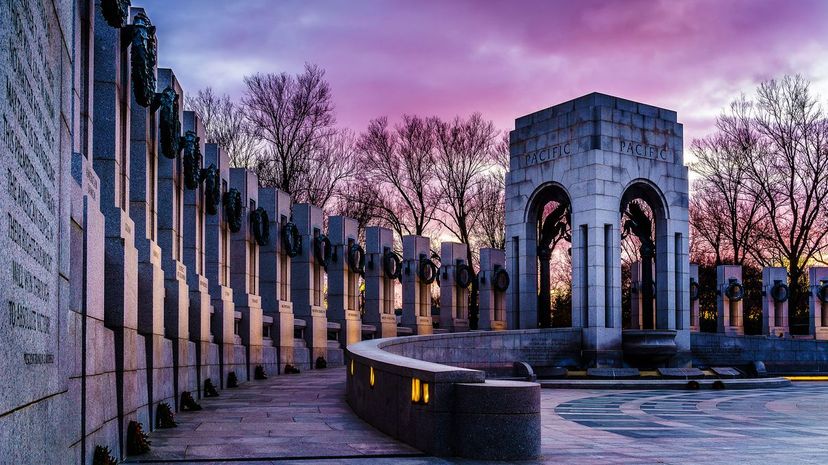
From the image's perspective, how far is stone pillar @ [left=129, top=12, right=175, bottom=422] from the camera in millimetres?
14367

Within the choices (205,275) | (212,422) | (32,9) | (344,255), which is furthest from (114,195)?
(344,255)

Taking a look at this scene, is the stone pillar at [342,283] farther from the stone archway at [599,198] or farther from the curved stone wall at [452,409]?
the curved stone wall at [452,409]

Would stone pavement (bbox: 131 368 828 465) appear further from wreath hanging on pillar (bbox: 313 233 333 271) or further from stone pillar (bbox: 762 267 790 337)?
stone pillar (bbox: 762 267 790 337)

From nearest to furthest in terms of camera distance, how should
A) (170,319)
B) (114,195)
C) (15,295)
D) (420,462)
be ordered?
1. (15,295)
2. (420,462)
3. (114,195)
4. (170,319)

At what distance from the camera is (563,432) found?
48.3 feet

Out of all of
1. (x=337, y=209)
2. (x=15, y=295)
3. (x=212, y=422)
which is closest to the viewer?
(x=15, y=295)

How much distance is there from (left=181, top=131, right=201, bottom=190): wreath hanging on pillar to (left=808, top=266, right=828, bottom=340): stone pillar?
118 ft

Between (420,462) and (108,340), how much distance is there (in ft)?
12.5

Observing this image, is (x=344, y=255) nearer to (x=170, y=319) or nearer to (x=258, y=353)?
(x=258, y=353)

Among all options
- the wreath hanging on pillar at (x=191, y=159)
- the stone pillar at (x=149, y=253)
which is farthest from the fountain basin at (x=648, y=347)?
the stone pillar at (x=149, y=253)

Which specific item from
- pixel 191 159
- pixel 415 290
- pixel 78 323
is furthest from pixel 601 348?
pixel 78 323

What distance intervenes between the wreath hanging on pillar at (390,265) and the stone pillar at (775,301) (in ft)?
70.6

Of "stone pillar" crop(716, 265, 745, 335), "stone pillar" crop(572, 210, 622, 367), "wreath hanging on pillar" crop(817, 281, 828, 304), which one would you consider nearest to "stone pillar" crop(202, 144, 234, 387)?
"stone pillar" crop(572, 210, 622, 367)

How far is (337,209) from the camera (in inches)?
2219
